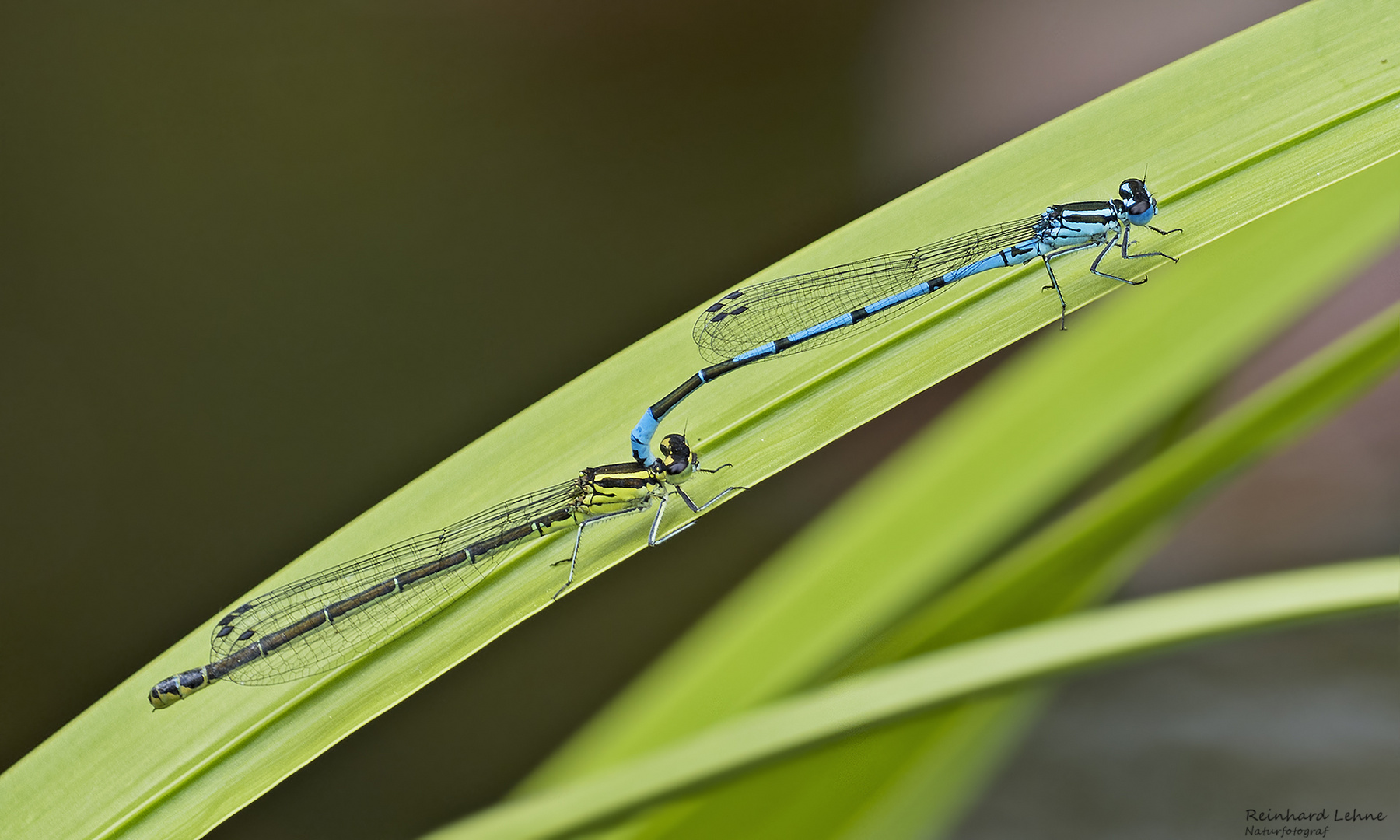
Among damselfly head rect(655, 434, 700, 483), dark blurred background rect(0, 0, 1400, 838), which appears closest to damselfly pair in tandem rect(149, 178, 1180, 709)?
damselfly head rect(655, 434, 700, 483)

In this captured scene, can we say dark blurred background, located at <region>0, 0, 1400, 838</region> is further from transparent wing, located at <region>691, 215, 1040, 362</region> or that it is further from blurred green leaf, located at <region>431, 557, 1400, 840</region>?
blurred green leaf, located at <region>431, 557, 1400, 840</region>

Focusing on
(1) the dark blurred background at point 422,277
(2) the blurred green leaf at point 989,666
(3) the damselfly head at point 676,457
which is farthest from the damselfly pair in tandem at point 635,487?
(1) the dark blurred background at point 422,277

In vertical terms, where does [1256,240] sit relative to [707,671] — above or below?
above

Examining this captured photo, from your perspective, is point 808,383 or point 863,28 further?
point 863,28

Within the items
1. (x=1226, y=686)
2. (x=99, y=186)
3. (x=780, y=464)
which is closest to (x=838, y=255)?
(x=780, y=464)

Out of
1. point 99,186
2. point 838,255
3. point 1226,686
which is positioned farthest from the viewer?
point 99,186

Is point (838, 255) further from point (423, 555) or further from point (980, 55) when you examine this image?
point (980, 55)

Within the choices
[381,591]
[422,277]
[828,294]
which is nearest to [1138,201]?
[828,294]
